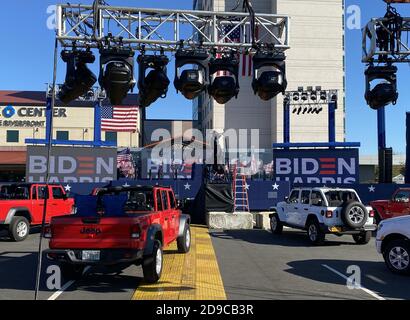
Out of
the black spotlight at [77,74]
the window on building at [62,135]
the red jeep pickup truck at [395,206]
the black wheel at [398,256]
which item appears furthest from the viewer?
the window on building at [62,135]

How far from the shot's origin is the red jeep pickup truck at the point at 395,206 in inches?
670

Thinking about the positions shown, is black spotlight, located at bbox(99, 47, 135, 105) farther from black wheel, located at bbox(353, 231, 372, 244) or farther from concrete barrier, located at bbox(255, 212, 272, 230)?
concrete barrier, located at bbox(255, 212, 272, 230)

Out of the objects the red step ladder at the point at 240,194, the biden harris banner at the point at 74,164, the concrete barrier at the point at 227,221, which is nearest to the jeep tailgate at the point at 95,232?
the concrete barrier at the point at 227,221

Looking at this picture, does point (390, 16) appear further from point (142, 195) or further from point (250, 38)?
point (142, 195)

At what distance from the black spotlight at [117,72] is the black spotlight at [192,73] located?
3.77ft

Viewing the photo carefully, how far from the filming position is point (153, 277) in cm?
820

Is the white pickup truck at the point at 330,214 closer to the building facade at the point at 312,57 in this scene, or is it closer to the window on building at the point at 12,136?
the window on building at the point at 12,136

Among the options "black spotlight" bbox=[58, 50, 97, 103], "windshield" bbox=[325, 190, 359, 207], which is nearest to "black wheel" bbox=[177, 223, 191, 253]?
"black spotlight" bbox=[58, 50, 97, 103]

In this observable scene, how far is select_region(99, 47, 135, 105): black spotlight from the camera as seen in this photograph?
36.9 ft

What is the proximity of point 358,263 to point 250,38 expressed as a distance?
655cm

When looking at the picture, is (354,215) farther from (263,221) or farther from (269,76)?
(263,221)
